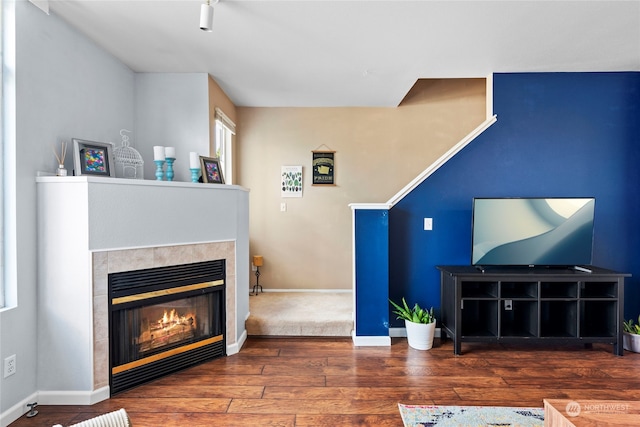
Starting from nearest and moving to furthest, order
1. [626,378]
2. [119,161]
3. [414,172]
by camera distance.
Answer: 1. [626,378]
2. [119,161]
3. [414,172]

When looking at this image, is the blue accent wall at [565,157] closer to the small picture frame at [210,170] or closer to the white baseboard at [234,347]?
the small picture frame at [210,170]

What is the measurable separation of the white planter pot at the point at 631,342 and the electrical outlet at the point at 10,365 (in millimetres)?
4589

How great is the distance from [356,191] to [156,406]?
3225mm

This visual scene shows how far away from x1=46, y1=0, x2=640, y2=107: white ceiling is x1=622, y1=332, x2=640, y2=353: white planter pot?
7.95ft

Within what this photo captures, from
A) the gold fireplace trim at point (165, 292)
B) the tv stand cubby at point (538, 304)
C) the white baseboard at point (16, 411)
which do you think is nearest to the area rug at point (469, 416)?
the tv stand cubby at point (538, 304)

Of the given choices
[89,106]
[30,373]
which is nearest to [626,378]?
[30,373]

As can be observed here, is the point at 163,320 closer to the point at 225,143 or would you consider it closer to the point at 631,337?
the point at 225,143

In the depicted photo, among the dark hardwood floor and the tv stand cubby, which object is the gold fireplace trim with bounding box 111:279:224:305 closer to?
the dark hardwood floor

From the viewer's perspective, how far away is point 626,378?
8.59ft

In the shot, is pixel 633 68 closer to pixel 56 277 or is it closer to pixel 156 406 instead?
pixel 156 406

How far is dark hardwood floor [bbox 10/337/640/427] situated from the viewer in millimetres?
2162

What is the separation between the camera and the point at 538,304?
2982 mm

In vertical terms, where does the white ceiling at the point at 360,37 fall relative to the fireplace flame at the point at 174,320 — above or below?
above

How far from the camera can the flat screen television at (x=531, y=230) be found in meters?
3.12
